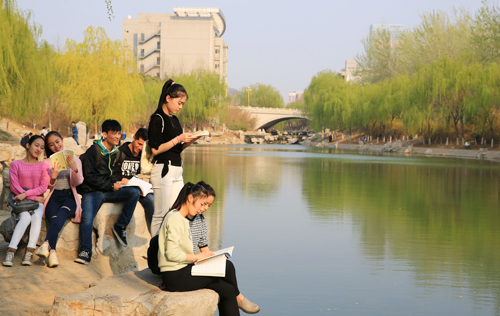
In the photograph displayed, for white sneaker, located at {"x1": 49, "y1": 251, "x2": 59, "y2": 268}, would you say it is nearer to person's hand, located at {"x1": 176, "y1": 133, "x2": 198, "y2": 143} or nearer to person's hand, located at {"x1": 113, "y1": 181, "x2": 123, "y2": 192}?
person's hand, located at {"x1": 113, "y1": 181, "x2": 123, "y2": 192}

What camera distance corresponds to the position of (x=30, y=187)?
192 inches

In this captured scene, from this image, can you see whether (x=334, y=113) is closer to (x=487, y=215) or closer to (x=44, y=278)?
(x=487, y=215)

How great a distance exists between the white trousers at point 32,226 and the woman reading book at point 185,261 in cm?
167

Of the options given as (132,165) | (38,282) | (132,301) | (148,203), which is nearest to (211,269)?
(132,301)

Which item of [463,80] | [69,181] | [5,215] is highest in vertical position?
[463,80]

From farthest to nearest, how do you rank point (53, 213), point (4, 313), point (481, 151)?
point (481, 151) → point (53, 213) → point (4, 313)

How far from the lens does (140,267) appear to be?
17.6 feet

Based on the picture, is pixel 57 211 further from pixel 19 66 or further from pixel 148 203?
pixel 19 66

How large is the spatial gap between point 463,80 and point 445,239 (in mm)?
30252

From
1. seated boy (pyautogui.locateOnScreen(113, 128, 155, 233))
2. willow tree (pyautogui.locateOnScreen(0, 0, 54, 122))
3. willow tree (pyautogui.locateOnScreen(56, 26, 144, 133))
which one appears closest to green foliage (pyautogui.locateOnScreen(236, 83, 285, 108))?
willow tree (pyautogui.locateOnScreen(56, 26, 144, 133))

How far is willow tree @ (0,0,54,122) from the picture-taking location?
43.9ft

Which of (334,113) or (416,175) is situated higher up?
(334,113)

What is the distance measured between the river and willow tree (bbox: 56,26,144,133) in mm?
15762

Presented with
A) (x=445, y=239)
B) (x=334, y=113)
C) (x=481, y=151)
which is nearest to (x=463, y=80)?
(x=481, y=151)
